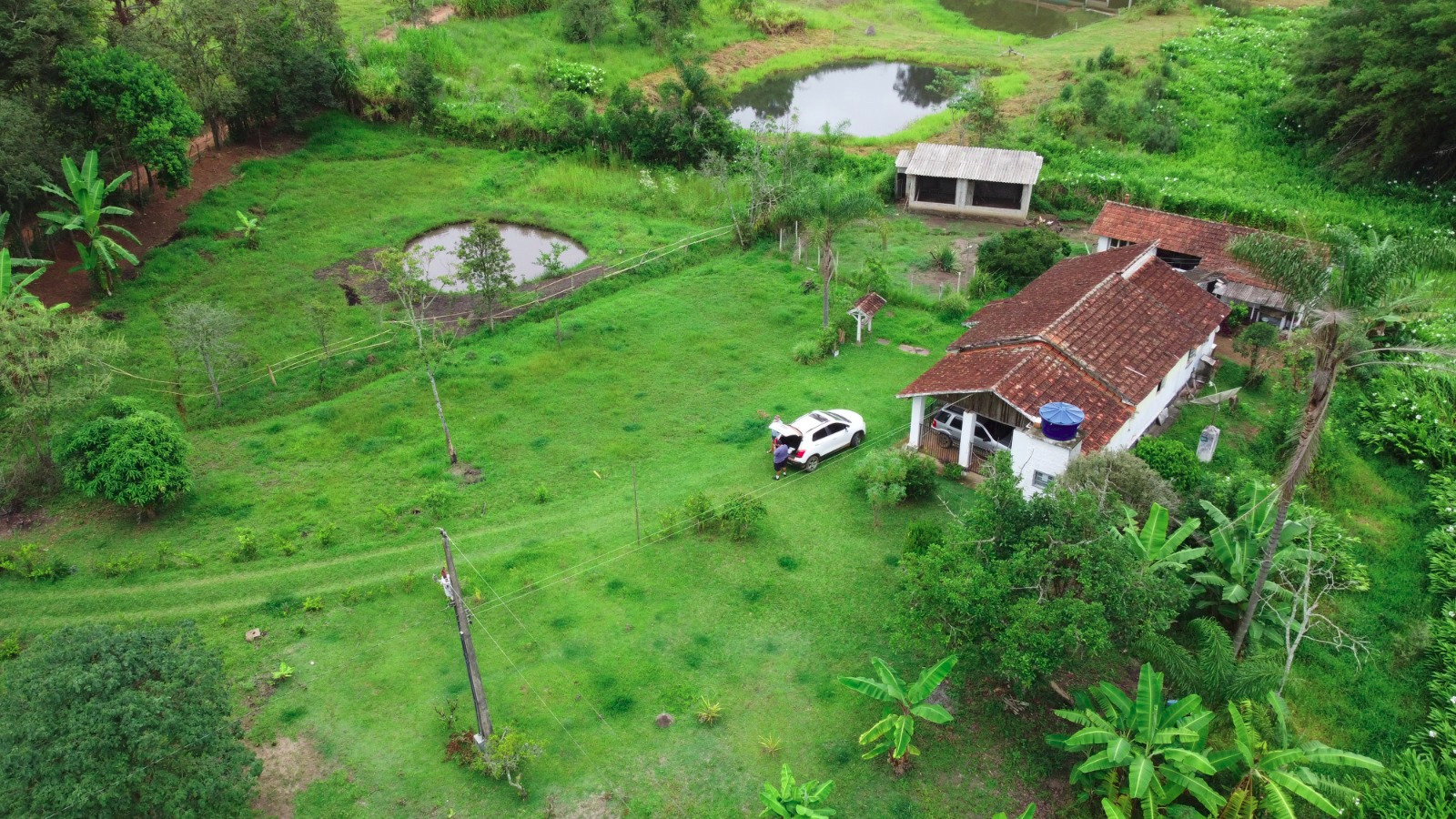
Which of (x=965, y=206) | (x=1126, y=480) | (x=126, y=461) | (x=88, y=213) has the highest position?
(x=88, y=213)

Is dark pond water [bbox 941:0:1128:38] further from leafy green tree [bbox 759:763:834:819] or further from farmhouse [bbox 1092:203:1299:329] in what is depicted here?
leafy green tree [bbox 759:763:834:819]

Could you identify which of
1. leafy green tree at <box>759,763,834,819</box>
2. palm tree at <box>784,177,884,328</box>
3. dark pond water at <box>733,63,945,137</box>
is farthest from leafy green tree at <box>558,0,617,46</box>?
leafy green tree at <box>759,763,834,819</box>

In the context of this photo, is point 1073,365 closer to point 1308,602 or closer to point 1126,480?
point 1126,480

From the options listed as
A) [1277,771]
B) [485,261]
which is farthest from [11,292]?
[1277,771]

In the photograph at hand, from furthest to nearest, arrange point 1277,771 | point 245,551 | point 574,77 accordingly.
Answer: point 574,77
point 245,551
point 1277,771

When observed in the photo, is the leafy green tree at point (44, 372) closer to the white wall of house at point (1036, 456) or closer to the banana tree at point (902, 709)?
the banana tree at point (902, 709)

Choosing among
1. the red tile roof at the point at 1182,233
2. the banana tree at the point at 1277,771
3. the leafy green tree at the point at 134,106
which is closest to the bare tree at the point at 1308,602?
the banana tree at the point at 1277,771
